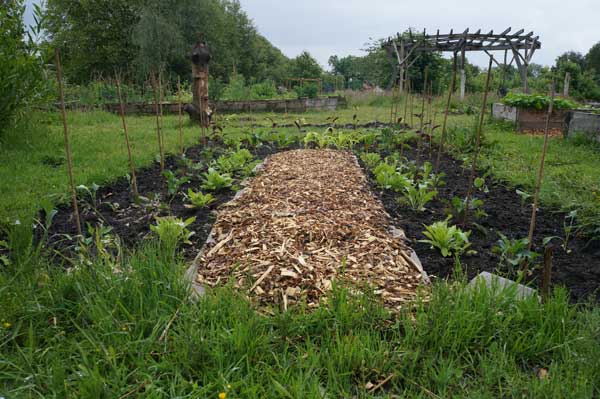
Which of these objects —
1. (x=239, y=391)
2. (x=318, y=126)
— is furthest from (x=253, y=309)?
(x=318, y=126)

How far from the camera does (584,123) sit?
689 centimetres

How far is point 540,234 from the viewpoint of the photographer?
9.73 feet

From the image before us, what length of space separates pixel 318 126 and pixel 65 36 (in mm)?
23641

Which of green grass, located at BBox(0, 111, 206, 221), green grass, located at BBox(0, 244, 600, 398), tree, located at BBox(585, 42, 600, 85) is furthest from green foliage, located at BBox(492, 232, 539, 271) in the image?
tree, located at BBox(585, 42, 600, 85)

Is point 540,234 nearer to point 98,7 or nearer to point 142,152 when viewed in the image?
point 142,152

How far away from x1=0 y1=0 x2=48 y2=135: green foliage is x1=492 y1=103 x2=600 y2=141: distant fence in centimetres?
839

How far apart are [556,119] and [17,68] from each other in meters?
9.32

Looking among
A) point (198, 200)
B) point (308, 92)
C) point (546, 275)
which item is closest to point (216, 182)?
point (198, 200)

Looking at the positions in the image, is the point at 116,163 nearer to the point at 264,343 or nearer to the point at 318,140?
Answer: the point at 318,140

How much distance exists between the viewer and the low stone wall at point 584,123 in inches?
261

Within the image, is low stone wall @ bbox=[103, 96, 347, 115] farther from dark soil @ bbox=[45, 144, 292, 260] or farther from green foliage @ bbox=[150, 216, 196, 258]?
green foliage @ bbox=[150, 216, 196, 258]

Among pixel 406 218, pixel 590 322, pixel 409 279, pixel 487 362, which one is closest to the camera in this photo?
pixel 487 362

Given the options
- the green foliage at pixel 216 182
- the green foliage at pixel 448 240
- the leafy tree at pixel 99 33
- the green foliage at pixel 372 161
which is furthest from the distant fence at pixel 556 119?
the leafy tree at pixel 99 33

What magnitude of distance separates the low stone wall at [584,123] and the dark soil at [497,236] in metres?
3.57
